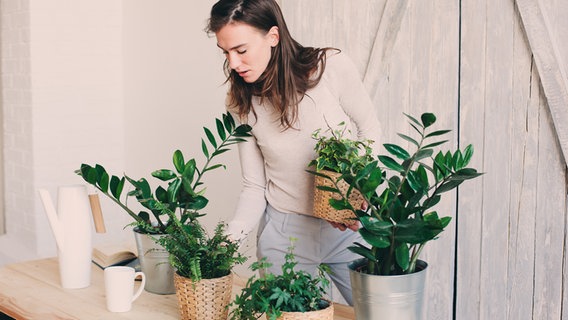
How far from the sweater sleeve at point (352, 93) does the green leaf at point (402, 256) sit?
0.73m

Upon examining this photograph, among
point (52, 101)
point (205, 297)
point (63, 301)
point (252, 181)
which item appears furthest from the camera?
point (52, 101)

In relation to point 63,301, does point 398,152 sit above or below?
above

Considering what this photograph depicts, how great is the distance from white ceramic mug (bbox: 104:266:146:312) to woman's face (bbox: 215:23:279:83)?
71cm

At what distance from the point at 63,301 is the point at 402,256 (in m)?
1.08

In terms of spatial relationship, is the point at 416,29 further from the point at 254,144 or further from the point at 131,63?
the point at 131,63

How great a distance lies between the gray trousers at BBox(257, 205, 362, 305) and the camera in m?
2.33

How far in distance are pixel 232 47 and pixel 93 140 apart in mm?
2799

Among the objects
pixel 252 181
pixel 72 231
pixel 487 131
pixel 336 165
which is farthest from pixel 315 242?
pixel 487 131

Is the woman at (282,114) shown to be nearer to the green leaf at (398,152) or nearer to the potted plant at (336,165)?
the potted plant at (336,165)

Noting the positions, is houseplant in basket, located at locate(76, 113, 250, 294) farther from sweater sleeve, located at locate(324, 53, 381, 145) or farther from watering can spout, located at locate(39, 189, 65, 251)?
sweater sleeve, located at locate(324, 53, 381, 145)

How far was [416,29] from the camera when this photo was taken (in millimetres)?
3006

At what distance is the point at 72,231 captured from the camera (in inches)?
83.8

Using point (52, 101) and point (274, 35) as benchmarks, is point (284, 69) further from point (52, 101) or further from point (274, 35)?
point (52, 101)

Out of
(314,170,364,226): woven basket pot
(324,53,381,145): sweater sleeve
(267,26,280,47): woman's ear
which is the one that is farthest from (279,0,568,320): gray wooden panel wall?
(267,26,280,47): woman's ear
